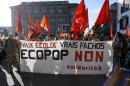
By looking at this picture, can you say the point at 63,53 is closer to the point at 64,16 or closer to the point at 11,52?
the point at 11,52

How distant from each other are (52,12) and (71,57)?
80.4m

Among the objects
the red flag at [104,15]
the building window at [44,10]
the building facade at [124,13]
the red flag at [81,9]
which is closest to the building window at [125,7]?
the building facade at [124,13]

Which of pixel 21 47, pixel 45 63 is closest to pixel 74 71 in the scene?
pixel 45 63

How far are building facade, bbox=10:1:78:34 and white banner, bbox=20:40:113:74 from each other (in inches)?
3049

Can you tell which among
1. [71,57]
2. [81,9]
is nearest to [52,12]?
[81,9]

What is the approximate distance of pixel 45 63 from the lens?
11.4m

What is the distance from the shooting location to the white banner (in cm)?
1091

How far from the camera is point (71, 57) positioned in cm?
Result: 1104

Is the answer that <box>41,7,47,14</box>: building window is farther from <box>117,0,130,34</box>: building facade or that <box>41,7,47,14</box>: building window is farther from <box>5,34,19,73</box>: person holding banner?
<box>5,34,19,73</box>: person holding banner

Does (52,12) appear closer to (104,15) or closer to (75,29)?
(75,29)

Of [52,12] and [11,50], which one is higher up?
[52,12]

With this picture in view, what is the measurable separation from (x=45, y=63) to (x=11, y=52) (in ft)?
4.80

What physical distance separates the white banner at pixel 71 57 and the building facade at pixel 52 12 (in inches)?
3049

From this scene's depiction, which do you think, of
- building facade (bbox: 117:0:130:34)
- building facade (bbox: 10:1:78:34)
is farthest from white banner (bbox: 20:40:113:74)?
building facade (bbox: 10:1:78:34)
